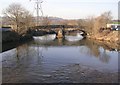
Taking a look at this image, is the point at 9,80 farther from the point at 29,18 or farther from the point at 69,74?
the point at 29,18

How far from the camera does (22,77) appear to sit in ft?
56.6

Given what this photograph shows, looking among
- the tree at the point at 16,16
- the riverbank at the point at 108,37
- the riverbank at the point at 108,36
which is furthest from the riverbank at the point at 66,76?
the tree at the point at 16,16

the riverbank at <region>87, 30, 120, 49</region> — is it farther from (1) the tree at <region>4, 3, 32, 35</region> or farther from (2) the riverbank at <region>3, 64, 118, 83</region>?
(2) the riverbank at <region>3, 64, 118, 83</region>

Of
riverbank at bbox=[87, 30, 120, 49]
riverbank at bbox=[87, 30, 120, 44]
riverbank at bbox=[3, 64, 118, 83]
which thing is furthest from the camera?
riverbank at bbox=[87, 30, 120, 44]

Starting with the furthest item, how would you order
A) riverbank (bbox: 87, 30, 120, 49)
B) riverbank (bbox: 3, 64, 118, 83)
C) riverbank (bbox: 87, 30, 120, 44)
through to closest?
riverbank (bbox: 87, 30, 120, 44), riverbank (bbox: 87, 30, 120, 49), riverbank (bbox: 3, 64, 118, 83)

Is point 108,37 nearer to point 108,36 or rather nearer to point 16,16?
point 108,36

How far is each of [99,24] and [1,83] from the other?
161 feet

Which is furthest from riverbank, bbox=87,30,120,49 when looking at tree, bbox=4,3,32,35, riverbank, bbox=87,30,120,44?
tree, bbox=4,3,32,35

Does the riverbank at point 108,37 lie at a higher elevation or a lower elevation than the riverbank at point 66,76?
higher

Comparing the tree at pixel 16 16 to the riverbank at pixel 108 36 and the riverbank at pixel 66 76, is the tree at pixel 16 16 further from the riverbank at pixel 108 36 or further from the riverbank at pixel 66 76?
the riverbank at pixel 66 76

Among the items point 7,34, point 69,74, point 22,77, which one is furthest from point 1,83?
point 7,34

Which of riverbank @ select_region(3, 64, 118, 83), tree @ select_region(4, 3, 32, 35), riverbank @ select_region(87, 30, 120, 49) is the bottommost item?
riverbank @ select_region(3, 64, 118, 83)

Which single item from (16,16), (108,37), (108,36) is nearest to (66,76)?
(16,16)

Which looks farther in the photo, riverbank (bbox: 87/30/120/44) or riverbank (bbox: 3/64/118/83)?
riverbank (bbox: 87/30/120/44)
